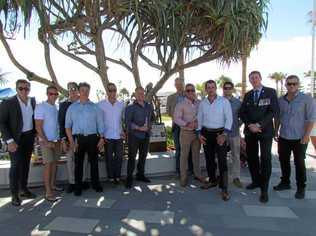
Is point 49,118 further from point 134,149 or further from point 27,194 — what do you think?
point 134,149

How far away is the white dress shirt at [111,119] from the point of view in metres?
6.28

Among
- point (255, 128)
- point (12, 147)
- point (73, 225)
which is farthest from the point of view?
point (255, 128)

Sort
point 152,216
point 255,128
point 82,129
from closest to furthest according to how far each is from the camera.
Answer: point 152,216 < point 255,128 < point 82,129

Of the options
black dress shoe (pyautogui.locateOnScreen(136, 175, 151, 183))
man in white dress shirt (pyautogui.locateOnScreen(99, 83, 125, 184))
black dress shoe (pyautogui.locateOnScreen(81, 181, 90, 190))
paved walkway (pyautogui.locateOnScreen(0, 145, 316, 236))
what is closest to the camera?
paved walkway (pyautogui.locateOnScreen(0, 145, 316, 236))

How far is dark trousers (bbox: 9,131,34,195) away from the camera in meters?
5.44

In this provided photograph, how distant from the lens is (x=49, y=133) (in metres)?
5.71

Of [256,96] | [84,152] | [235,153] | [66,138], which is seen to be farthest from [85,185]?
[256,96]

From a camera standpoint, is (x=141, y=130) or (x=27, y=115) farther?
(x=141, y=130)

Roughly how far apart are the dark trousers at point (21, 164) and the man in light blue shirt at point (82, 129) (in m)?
0.59

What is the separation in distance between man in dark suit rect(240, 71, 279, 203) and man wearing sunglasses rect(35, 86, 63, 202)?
285cm

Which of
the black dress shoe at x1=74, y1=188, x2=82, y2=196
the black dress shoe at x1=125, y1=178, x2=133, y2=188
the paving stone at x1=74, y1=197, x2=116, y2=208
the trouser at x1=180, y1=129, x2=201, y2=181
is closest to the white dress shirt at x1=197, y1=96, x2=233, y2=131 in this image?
the trouser at x1=180, y1=129, x2=201, y2=181

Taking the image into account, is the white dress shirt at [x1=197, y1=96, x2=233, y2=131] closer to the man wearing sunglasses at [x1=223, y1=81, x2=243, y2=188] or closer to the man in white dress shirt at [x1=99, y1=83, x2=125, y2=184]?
the man wearing sunglasses at [x1=223, y1=81, x2=243, y2=188]

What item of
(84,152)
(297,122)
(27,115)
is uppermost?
(27,115)

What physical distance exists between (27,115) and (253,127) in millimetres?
3283
